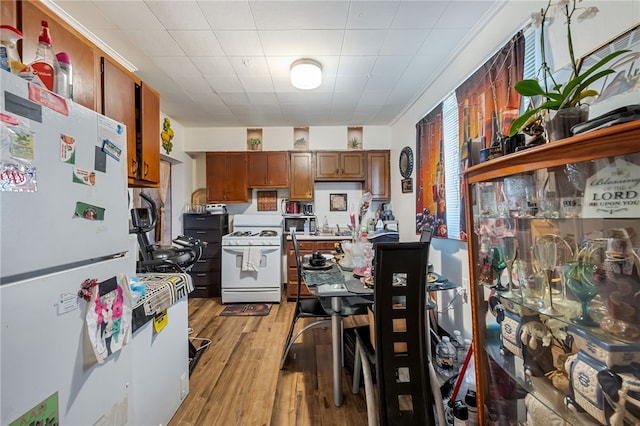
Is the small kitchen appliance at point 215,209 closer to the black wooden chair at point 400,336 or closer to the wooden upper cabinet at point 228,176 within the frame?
the wooden upper cabinet at point 228,176

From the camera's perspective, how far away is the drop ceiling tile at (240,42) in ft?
6.68

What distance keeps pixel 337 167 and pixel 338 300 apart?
9.22ft

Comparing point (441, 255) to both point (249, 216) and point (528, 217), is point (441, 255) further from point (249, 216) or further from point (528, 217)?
point (249, 216)

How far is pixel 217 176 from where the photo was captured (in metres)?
4.24

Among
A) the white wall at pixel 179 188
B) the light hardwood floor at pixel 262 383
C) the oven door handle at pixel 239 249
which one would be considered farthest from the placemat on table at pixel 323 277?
the white wall at pixel 179 188

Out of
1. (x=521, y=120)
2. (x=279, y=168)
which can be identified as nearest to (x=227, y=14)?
(x=521, y=120)

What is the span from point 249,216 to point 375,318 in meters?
3.26

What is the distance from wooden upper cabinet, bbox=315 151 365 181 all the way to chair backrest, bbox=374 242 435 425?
2.96 meters

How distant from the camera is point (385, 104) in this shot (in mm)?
3455

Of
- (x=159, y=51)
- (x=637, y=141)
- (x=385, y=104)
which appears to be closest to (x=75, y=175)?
(x=637, y=141)

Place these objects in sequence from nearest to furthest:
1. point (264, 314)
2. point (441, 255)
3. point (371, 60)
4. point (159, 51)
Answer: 1. point (159, 51)
2. point (371, 60)
3. point (441, 255)
4. point (264, 314)

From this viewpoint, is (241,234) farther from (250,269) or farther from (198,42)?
(198,42)

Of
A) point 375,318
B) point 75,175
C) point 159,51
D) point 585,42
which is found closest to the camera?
point 75,175

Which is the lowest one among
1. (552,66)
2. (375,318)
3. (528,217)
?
(375,318)
